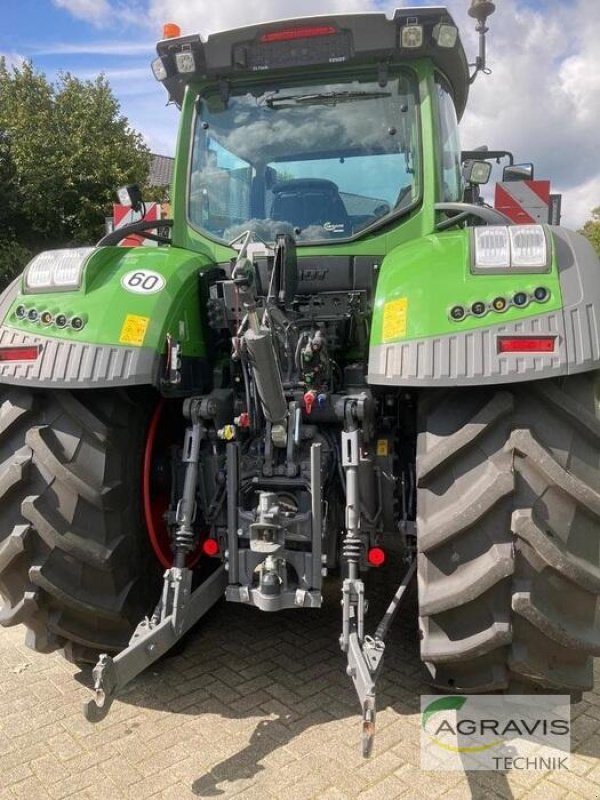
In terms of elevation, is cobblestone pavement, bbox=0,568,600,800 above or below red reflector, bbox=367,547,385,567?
below

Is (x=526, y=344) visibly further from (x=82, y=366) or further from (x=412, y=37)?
(x=412, y=37)

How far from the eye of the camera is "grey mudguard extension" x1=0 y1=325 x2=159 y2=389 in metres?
2.64

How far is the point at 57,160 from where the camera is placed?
17.8m

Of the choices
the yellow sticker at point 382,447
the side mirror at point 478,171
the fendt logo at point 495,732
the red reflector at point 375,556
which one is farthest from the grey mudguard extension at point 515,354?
the side mirror at point 478,171

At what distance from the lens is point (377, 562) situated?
2938 millimetres

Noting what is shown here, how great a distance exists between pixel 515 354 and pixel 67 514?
5.91ft

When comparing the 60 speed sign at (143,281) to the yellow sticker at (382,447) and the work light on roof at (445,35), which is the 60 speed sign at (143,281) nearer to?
the yellow sticker at (382,447)

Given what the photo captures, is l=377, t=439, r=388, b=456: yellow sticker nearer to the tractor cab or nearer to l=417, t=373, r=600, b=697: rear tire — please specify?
l=417, t=373, r=600, b=697: rear tire

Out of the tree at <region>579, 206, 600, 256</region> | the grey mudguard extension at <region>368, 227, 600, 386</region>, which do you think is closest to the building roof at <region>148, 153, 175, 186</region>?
the tree at <region>579, 206, 600, 256</region>

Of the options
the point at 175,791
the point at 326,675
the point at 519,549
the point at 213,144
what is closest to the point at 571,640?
the point at 519,549

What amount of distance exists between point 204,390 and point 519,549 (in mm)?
1621

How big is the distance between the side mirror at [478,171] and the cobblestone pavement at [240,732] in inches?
98.8

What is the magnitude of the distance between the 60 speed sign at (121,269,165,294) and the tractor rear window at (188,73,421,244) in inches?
28.7

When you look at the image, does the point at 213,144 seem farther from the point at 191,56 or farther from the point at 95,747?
the point at 95,747
